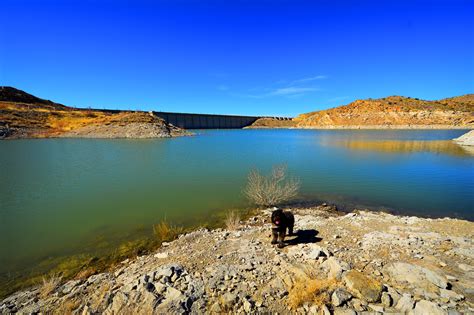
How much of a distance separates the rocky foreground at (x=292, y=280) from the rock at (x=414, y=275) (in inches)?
0.6

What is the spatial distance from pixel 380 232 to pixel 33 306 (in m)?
8.00

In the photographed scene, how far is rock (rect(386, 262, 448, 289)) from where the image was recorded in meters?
3.89

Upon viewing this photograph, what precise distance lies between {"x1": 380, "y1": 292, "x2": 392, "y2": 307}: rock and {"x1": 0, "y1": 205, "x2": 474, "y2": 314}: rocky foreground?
0.01 m

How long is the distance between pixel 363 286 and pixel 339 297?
545 mm

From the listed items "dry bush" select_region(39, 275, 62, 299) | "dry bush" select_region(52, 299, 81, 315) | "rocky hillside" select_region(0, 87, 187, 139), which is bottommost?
"dry bush" select_region(39, 275, 62, 299)

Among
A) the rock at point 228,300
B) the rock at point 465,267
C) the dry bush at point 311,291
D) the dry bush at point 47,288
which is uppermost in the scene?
the rock at point 465,267

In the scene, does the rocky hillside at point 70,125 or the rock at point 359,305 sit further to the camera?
the rocky hillside at point 70,125

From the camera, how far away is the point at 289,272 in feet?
15.1

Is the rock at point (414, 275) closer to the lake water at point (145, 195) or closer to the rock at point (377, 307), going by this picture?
the rock at point (377, 307)

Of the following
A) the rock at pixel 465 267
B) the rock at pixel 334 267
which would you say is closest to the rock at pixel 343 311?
the rock at pixel 334 267

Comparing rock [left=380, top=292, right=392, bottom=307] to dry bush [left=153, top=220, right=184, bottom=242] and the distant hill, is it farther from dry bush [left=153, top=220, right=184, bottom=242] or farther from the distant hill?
the distant hill

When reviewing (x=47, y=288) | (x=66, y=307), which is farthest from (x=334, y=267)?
(x=47, y=288)

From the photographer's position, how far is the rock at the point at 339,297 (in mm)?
3604

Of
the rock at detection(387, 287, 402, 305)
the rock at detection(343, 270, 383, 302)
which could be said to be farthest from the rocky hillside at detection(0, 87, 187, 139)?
the rock at detection(387, 287, 402, 305)
